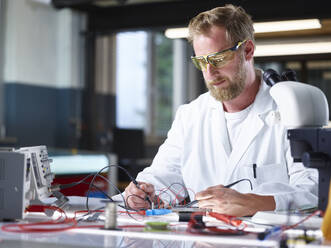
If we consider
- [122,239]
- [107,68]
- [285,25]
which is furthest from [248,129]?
[107,68]

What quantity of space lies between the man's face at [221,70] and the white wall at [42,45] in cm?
486

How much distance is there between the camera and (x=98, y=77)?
26.0 feet

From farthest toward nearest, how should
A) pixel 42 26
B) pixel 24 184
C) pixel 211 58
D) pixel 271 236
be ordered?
1. pixel 42 26
2. pixel 211 58
3. pixel 24 184
4. pixel 271 236

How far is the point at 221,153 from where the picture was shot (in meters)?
2.55

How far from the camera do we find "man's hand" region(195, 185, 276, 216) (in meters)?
1.83

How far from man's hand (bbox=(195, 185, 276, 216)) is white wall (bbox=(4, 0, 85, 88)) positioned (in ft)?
17.7

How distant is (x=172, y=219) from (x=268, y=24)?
320 centimetres

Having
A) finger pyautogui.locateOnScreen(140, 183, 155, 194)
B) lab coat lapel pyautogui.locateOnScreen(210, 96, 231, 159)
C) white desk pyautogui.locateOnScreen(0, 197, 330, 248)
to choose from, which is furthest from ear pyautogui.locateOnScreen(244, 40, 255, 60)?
white desk pyautogui.locateOnScreen(0, 197, 330, 248)

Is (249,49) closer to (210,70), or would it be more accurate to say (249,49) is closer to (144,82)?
(210,70)

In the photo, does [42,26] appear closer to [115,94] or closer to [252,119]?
[115,94]

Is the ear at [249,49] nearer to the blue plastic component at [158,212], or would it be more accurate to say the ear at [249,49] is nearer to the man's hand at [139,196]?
the man's hand at [139,196]

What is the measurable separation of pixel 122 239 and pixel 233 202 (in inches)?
20.1

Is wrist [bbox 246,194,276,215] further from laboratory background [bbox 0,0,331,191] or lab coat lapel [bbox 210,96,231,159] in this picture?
laboratory background [bbox 0,0,331,191]

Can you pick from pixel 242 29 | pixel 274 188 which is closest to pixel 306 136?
pixel 274 188
